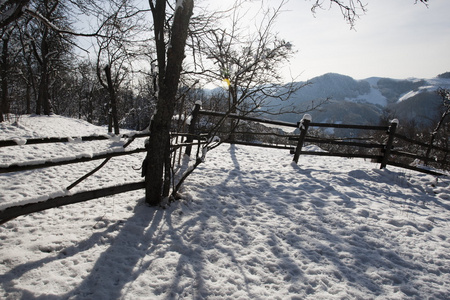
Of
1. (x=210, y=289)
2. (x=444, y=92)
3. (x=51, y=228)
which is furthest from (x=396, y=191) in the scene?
(x=444, y=92)

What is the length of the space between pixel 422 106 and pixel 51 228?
602ft

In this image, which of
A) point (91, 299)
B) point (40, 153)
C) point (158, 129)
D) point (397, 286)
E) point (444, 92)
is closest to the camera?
point (91, 299)

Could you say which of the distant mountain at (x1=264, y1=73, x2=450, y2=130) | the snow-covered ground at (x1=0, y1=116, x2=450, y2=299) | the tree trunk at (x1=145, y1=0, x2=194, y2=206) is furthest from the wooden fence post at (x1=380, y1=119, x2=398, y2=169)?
the distant mountain at (x1=264, y1=73, x2=450, y2=130)

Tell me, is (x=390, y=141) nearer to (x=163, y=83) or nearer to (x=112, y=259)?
(x=163, y=83)

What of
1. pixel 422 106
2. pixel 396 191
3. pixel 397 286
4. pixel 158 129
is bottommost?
pixel 397 286

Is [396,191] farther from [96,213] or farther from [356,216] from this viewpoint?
[96,213]

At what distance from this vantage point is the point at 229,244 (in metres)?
2.62

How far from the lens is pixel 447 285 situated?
2258 millimetres

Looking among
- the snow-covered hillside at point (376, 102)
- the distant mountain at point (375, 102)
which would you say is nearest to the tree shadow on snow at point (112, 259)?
the snow-covered hillside at point (376, 102)

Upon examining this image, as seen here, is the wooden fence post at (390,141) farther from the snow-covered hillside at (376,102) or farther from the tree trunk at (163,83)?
the snow-covered hillside at (376,102)

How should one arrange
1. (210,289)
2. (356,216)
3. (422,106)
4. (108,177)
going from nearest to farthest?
(210,289) < (356,216) < (108,177) < (422,106)

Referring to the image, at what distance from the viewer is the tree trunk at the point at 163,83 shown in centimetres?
276

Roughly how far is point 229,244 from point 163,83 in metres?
2.24

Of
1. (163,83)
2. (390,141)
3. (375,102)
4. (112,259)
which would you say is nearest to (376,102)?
(375,102)
